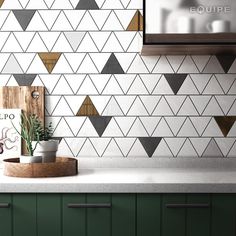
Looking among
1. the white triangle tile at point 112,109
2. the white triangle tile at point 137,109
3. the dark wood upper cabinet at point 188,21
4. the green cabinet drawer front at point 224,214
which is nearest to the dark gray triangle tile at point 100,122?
the white triangle tile at point 112,109

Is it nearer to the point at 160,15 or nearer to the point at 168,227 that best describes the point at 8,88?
the point at 160,15

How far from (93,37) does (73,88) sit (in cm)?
32

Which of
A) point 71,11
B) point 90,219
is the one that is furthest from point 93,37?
point 90,219

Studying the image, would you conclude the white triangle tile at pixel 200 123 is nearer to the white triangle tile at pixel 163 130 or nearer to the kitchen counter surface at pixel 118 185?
the white triangle tile at pixel 163 130

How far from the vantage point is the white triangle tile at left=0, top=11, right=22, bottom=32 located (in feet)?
8.93

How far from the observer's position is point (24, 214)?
83.0 inches

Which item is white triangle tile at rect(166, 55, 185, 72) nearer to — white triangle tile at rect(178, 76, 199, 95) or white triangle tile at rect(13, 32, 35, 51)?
white triangle tile at rect(178, 76, 199, 95)

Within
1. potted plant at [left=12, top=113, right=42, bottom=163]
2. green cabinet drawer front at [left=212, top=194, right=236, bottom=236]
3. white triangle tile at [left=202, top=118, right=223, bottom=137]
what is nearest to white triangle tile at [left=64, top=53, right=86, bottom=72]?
potted plant at [left=12, top=113, right=42, bottom=163]

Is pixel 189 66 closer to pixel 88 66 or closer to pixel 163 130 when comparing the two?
pixel 163 130

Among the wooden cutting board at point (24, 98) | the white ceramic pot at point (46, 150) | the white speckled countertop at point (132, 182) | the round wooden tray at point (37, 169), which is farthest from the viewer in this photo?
the wooden cutting board at point (24, 98)

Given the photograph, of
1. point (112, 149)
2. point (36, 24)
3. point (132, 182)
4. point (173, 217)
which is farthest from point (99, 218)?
point (36, 24)

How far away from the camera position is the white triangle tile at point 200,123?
271cm

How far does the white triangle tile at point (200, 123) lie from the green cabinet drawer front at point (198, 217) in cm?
67

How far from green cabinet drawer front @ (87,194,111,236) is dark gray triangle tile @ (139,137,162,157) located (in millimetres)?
673
